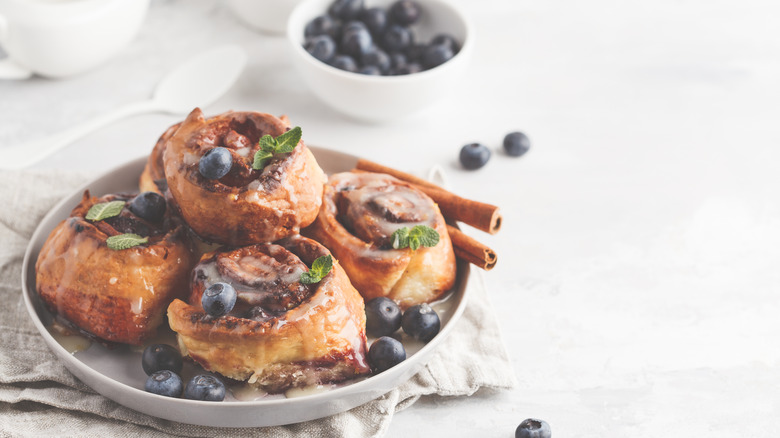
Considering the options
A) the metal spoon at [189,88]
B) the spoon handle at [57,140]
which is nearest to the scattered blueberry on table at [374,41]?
the metal spoon at [189,88]

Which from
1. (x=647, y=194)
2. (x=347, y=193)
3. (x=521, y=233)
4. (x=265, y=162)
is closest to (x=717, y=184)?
(x=647, y=194)

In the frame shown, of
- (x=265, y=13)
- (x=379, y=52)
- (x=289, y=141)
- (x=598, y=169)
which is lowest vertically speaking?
(x=598, y=169)

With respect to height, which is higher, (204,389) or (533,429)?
(204,389)

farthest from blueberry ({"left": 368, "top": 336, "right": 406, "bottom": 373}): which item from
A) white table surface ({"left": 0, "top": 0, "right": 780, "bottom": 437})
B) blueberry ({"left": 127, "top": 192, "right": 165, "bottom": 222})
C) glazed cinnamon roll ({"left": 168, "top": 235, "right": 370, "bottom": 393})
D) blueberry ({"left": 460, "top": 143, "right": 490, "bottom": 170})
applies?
blueberry ({"left": 460, "top": 143, "right": 490, "bottom": 170})

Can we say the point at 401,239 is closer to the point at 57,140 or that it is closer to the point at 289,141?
the point at 289,141

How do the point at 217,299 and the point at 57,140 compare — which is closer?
the point at 217,299

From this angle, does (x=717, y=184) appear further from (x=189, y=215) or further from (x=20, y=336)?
(x=20, y=336)

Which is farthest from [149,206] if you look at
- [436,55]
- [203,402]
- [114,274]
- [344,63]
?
[436,55]
